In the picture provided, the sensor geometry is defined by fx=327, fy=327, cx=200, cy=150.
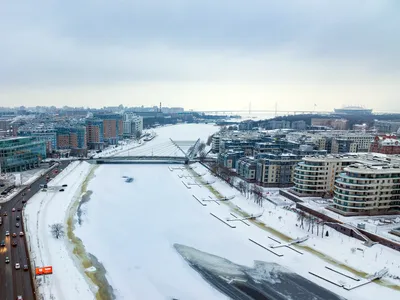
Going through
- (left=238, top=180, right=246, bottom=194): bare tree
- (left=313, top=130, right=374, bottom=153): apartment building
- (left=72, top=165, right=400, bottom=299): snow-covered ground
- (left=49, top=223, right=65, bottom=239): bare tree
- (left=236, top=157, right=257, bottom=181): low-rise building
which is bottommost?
(left=72, top=165, right=400, bottom=299): snow-covered ground

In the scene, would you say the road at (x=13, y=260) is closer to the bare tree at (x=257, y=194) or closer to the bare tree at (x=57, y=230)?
the bare tree at (x=57, y=230)

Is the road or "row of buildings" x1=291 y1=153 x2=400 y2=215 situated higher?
"row of buildings" x1=291 y1=153 x2=400 y2=215

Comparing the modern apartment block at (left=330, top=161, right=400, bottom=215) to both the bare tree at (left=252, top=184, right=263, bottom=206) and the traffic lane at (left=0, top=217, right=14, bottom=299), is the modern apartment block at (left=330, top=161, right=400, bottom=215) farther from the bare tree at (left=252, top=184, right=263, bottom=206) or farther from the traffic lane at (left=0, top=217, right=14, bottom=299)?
the traffic lane at (left=0, top=217, right=14, bottom=299)

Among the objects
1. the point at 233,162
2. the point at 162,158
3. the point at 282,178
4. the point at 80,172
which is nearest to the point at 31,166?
the point at 80,172

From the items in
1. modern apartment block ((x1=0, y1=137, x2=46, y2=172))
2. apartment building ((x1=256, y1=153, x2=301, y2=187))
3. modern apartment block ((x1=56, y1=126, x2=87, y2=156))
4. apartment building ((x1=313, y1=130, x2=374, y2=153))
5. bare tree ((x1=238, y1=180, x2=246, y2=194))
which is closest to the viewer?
bare tree ((x1=238, y1=180, x2=246, y2=194))

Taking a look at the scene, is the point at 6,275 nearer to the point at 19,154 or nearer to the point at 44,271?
the point at 44,271

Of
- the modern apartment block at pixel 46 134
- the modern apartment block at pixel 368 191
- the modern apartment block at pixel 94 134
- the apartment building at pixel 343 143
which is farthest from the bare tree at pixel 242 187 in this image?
the modern apartment block at pixel 94 134

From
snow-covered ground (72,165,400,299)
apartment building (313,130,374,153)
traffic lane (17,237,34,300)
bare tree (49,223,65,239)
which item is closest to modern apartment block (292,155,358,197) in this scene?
snow-covered ground (72,165,400,299)

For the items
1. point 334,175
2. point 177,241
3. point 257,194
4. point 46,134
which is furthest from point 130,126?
point 177,241
